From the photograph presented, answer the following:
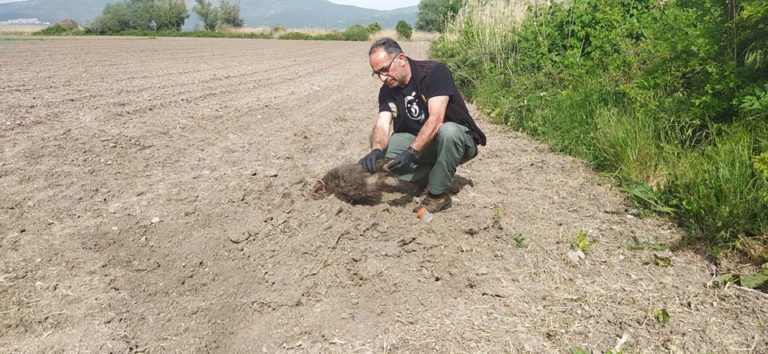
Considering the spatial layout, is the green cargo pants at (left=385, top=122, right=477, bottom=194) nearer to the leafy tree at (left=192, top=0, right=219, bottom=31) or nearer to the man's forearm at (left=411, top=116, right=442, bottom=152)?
the man's forearm at (left=411, top=116, right=442, bottom=152)

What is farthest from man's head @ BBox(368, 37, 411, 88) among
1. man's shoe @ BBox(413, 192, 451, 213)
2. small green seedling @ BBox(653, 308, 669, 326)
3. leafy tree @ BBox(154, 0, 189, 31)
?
leafy tree @ BBox(154, 0, 189, 31)

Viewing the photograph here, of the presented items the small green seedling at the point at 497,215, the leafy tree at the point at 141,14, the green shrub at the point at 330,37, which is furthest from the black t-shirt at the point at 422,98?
the leafy tree at the point at 141,14

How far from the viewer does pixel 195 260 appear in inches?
107

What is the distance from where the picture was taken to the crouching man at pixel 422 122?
3049mm

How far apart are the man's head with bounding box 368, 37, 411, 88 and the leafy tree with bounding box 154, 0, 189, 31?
66.8 metres

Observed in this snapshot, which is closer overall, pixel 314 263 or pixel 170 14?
pixel 314 263

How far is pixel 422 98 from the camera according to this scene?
3.27 metres

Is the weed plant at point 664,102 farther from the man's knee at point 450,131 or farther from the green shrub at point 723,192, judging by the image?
the man's knee at point 450,131

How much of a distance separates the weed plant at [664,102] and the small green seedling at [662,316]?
734 millimetres

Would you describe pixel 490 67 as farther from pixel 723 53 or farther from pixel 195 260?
pixel 195 260

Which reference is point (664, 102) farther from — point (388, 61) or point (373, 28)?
point (373, 28)

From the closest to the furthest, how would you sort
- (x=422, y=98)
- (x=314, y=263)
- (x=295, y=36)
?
(x=314, y=263) < (x=422, y=98) < (x=295, y=36)


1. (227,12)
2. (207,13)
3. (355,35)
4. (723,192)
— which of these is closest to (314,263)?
(723,192)

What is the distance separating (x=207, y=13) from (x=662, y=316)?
79.2 m
